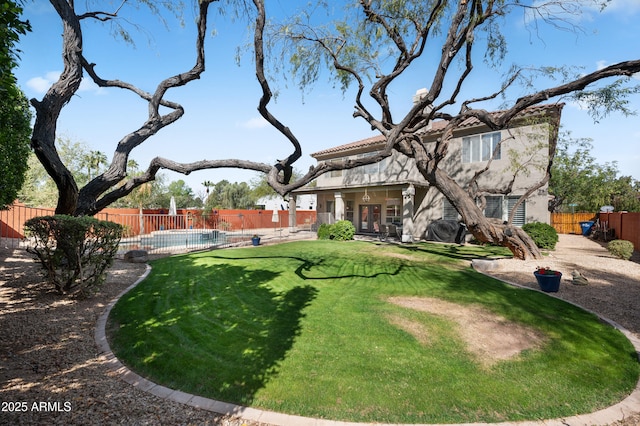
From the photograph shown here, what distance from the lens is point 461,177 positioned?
692 inches

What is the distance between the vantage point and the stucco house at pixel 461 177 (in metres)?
15.1

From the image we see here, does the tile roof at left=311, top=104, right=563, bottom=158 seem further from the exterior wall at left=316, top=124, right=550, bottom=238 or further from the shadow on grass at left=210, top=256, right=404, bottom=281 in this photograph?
the shadow on grass at left=210, top=256, right=404, bottom=281

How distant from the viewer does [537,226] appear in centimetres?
1453

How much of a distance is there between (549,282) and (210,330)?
842cm

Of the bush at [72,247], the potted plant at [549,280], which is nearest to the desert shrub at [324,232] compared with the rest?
the potted plant at [549,280]

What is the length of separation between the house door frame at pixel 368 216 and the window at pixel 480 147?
25.2 feet

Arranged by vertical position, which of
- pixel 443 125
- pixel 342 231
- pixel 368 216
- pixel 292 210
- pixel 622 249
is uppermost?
pixel 443 125

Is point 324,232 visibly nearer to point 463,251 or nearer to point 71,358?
point 463,251

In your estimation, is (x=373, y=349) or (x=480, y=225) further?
(x=480, y=225)

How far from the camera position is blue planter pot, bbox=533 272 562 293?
758 centimetres

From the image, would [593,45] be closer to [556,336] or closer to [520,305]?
[520,305]

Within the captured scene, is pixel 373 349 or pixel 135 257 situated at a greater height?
pixel 135 257

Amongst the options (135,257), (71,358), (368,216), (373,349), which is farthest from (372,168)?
(71,358)

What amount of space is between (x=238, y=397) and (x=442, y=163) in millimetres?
18390
